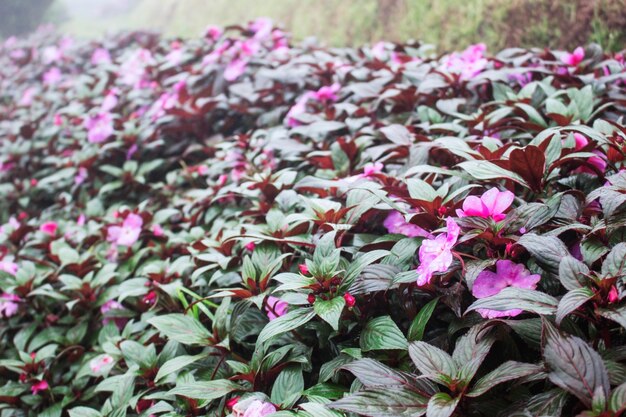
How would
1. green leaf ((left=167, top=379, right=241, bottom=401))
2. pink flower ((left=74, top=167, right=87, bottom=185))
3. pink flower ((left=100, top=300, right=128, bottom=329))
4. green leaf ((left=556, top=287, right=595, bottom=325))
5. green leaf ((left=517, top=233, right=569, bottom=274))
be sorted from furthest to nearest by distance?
pink flower ((left=74, top=167, right=87, bottom=185)), pink flower ((left=100, top=300, right=128, bottom=329)), green leaf ((left=167, top=379, right=241, bottom=401)), green leaf ((left=517, top=233, right=569, bottom=274)), green leaf ((left=556, top=287, right=595, bottom=325))

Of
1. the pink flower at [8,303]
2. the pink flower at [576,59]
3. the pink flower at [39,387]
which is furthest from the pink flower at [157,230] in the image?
the pink flower at [576,59]

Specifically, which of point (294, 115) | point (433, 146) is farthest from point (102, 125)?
point (433, 146)

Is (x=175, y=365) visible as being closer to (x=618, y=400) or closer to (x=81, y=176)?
(x=618, y=400)

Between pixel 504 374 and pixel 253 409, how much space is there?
47 centimetres

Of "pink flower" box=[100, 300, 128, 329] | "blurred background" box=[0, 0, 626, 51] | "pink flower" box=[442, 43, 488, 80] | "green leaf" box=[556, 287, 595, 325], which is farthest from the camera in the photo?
"blurred background" box=[0, 0, 626, 51]

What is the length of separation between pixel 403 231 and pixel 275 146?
0.79 metres

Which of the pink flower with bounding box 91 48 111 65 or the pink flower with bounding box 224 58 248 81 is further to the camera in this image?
the pink flower with bounding box 91 48 111 65

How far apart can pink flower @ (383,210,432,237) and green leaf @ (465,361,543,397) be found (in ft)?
1.26

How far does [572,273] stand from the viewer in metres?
0.86

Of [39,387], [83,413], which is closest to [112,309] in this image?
[39,387]

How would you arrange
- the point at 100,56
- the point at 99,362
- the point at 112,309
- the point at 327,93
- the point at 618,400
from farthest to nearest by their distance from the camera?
the point at 100,56, the point at 327,93, the point at 112,309, the point at 99,362, the point at 618,400

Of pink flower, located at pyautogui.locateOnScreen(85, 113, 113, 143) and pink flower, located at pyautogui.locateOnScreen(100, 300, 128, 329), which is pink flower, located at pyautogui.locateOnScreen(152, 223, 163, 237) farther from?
pink flower, located at pyautogui.locateOnScreen(85, 113, 113, 143)

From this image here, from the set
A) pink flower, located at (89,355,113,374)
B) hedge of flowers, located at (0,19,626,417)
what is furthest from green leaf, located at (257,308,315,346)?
pink flower, located at (89,355,113,374)

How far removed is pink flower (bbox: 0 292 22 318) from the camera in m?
1.71
